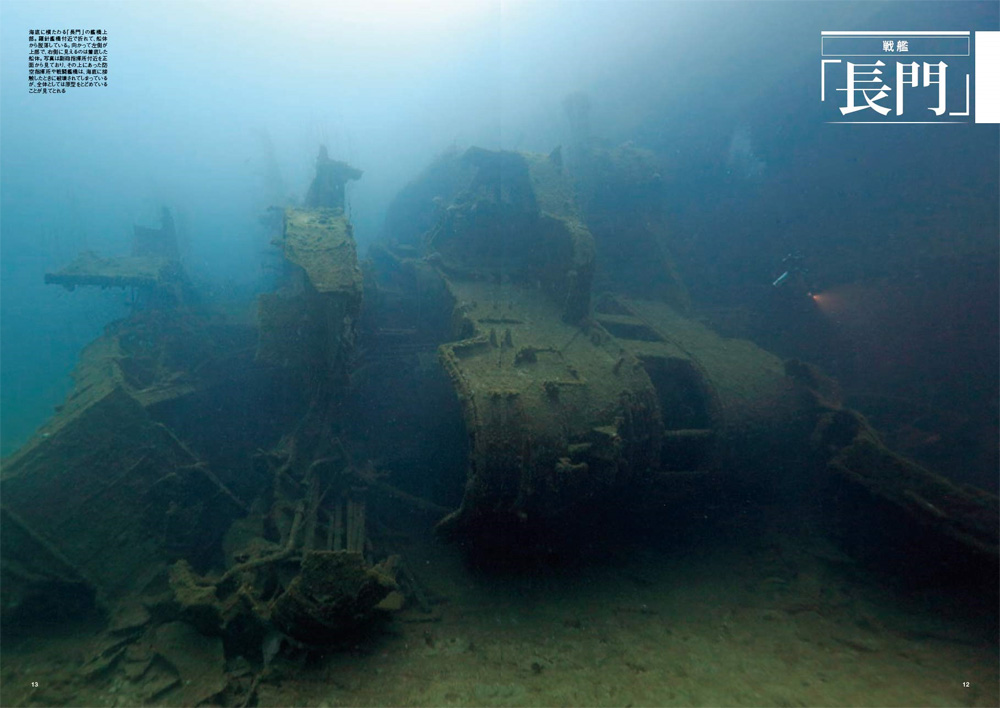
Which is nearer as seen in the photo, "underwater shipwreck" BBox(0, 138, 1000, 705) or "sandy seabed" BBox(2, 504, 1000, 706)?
"sandy seabed" BBox(2, 504, 1000, 706)

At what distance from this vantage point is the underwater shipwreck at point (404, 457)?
397 centimetres

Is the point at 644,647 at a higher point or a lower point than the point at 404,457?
lower

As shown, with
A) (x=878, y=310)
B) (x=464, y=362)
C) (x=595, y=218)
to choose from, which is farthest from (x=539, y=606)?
(x=878, y=310)

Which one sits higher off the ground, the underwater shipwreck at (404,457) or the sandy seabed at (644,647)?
the underwater shipwreck at (404,457)

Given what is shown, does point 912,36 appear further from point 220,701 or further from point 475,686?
point 220,701

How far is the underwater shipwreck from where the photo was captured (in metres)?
3.97

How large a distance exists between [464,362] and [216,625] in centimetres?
311

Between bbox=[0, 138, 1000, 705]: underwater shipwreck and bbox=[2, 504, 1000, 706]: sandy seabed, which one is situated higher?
bbox=[0, 138, 1000, 705]: underwater shipwreck

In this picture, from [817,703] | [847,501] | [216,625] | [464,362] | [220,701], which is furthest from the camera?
[847,501]

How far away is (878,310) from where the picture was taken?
855cm

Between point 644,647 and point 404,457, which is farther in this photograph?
point 404,457

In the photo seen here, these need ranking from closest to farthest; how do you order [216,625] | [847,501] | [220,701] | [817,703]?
Answer: [817,703]
[220,701]
[216,625]
[847,501]

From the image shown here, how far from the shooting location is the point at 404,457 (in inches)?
257

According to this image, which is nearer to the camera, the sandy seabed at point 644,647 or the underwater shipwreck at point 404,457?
the sandy seabed at point 644,647
